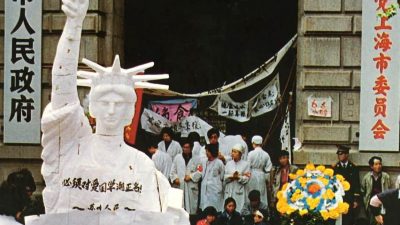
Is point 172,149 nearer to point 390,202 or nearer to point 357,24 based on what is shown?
point 357,24

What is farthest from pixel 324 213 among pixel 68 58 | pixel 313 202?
pixel 68 58

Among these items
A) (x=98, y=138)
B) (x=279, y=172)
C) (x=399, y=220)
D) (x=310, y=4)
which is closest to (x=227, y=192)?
(x=279, y=172)

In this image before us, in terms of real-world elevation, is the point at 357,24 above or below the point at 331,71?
above

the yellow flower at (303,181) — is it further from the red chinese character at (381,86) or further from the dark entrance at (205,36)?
the dark entrance at (205,36)

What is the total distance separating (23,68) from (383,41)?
5.29 meters

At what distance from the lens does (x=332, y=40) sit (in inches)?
606

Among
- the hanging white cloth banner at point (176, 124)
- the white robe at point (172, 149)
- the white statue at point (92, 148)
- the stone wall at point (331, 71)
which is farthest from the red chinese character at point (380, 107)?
the white statue at point (92, 148)

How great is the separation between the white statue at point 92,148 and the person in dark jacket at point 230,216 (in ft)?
24.5

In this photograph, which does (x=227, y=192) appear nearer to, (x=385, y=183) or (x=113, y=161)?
(x=385, y=183)

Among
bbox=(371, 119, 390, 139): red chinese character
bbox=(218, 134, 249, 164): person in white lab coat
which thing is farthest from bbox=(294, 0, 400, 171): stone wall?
bbox=(218, 134, 249, 164): person in white lab coat

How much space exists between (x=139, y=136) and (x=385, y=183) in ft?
12.0

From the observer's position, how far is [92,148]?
6465 mm

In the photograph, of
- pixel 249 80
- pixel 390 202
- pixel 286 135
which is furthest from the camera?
pixel 249 80

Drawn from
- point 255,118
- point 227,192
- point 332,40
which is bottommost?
point 227,192
